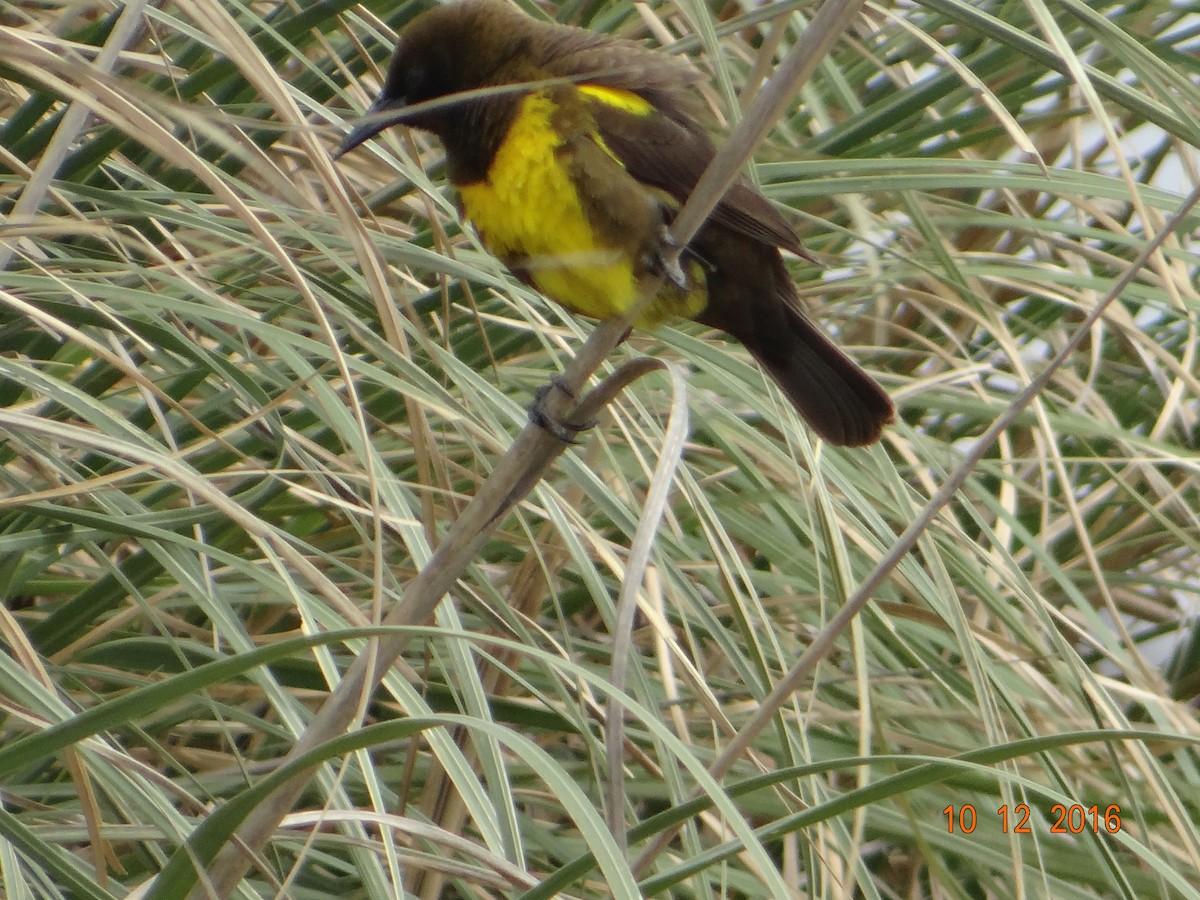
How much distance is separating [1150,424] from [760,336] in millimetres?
1142

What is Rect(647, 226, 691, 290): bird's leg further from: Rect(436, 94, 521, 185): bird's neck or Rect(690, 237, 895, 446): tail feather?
Rect(436, 94, 521, 185): bird's neck

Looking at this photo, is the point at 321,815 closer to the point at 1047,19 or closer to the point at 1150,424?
the point at 1047,19

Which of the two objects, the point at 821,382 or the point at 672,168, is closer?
the point at 672,168

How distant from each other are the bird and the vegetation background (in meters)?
0.09

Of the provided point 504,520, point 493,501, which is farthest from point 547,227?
point 493,501

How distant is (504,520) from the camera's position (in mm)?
2012

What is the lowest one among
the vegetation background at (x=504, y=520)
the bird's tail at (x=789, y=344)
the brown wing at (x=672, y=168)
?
the vegetation background at (x=504, y=520)

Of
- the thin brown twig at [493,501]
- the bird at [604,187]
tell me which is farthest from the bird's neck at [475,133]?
the thin brown twig at [493,501]

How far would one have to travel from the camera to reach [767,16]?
1140 mm

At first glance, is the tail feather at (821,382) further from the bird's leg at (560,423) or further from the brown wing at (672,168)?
the bird's leg at (560,423)
